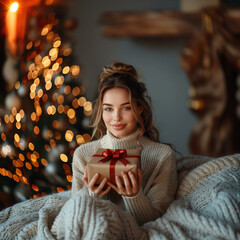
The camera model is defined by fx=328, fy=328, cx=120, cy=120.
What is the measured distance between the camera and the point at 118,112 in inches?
36.9

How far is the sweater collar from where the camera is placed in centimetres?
96

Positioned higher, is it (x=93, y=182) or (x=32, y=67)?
(x=32, y=67)

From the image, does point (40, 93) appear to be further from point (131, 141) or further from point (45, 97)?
point (131, 141)

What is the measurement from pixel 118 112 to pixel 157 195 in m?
0.26

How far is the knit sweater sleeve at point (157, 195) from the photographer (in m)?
0.86

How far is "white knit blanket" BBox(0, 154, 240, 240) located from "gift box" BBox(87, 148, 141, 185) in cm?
7

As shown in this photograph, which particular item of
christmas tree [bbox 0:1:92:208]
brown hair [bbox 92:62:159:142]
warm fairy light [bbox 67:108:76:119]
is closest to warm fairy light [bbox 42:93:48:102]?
christmas tree [bbox 0:1:92:208]

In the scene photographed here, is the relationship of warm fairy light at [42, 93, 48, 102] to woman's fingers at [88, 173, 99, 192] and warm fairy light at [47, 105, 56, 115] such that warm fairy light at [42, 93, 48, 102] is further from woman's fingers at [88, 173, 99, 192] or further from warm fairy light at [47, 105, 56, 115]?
woman's fingers at [88, 173, 99, 192]

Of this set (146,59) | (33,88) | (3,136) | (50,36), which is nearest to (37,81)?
(33,88)

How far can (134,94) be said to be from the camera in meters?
0.95

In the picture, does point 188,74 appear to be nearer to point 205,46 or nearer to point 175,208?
point 205,46

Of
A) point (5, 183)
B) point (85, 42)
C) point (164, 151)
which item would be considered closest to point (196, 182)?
point (164, 151)

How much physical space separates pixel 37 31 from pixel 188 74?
1.07m

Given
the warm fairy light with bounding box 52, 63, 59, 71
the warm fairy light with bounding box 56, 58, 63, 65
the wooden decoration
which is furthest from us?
the wooden decoration
